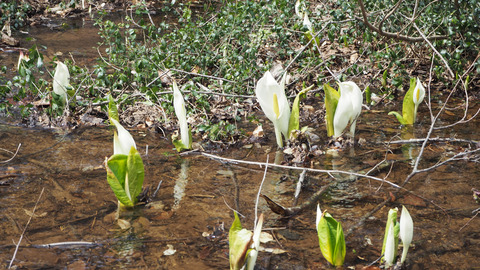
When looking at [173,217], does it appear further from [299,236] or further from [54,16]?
[54,16]

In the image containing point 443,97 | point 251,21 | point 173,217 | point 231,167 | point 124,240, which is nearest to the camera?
point 124,240

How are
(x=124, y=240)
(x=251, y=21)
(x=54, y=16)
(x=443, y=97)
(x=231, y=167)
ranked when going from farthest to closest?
(x=54, y=16), (x=251, y=21), (x=443, y=97), (x=231, y=167), (x=124, y=240)

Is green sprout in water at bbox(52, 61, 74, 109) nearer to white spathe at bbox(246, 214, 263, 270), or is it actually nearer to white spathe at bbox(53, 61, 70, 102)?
white spathe at bbox(53, 61, 70, 102)

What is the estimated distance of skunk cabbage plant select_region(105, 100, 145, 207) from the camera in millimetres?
2580

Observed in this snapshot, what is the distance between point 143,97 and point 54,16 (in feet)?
16.2

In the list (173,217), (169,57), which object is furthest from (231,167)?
(169,57)

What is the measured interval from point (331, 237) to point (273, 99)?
1316 mm

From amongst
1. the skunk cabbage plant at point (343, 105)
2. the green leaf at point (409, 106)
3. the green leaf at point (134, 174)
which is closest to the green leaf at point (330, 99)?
the skunk cabbage plant at point (343, 105)

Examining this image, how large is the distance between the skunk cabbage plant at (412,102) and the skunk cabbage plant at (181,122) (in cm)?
157

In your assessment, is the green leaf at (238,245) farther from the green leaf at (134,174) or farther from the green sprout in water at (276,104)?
the green sprout in water at (276,104)

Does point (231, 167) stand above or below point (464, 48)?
below

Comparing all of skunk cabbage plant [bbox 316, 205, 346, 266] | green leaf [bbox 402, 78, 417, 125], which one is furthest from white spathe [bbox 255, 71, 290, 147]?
skunk cabbage plant [bbox 316, 205, 346, 266]

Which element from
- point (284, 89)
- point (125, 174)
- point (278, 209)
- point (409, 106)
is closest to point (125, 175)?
point (125, 174)

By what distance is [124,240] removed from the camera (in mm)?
2418
